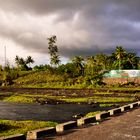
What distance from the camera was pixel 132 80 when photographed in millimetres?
95688

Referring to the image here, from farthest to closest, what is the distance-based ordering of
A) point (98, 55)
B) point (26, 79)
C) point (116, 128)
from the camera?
point (98, 55) → point (26, 79) → point (116, 128)

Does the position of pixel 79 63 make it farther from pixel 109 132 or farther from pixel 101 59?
pixel 109 132

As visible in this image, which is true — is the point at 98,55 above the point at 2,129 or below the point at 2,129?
above

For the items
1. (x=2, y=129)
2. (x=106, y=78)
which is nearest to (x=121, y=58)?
(x=106, y=78)

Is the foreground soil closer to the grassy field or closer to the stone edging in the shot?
the stone edging

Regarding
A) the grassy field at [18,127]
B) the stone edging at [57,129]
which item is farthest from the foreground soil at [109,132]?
the grassy field at [18,127]

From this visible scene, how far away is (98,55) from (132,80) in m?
31.9

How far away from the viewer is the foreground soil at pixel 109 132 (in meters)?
14.1

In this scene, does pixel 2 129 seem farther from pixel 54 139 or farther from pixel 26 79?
pixel 26 79

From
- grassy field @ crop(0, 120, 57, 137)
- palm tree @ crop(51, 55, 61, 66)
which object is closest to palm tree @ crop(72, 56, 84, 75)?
palm tree @ crop(51, 55, 61, 66)

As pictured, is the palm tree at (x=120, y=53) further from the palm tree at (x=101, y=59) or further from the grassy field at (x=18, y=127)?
the grassy field at (x=18, y=127)

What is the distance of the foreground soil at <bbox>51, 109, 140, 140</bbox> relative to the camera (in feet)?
46.2

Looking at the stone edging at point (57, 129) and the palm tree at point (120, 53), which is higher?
the palm tree at point (120, 53)

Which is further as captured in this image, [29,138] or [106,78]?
[106,78]
